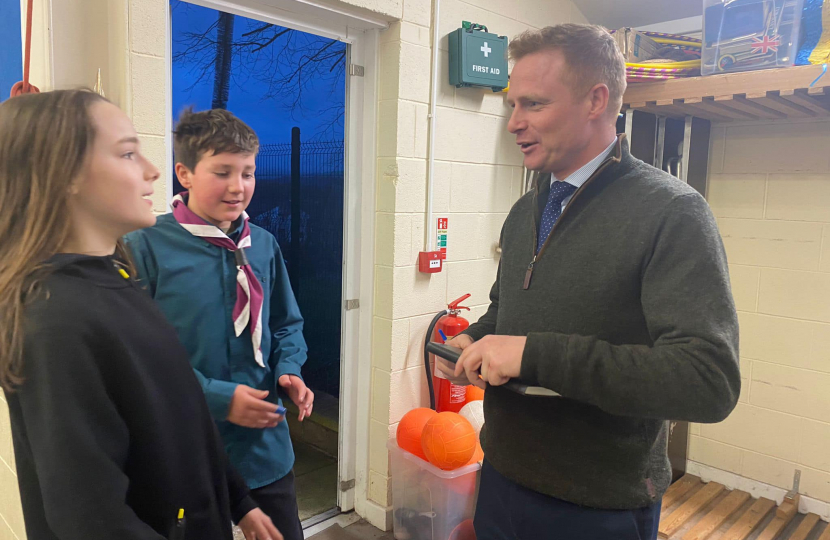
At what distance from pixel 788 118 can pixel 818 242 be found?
1.97 feet

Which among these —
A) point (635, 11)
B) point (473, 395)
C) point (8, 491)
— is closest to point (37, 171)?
point (8, 491)

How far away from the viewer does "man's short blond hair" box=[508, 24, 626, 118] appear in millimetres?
1257

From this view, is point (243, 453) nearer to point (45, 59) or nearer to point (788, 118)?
point (45, 59)

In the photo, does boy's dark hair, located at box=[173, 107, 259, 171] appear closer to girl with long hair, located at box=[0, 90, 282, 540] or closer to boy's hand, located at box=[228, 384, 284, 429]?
girl with long hair, located at box=[0, 90, 282, 540]

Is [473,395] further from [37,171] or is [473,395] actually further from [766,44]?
[37,171]

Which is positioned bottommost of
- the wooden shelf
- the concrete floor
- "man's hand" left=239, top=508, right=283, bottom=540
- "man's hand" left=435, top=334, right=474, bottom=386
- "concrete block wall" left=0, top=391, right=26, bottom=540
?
the concrete floor

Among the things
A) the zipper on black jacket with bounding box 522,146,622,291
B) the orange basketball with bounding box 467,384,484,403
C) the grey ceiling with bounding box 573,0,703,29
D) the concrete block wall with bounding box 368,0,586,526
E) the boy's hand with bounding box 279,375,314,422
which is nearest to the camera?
the zipper on black jacket with bounding box 522,146,622,291

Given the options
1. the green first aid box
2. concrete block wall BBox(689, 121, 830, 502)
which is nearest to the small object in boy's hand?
the green first aid box

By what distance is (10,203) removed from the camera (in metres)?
0.92

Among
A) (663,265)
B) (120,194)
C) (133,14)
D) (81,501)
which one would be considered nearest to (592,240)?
(663,265)

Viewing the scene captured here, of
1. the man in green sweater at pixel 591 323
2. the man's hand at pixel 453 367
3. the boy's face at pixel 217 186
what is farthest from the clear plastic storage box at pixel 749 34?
the boy's face at pixel 217 186

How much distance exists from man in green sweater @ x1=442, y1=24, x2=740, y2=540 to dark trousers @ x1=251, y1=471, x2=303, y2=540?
503 millimetres

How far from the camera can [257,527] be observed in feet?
3.87

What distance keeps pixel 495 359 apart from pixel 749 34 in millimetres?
2022
